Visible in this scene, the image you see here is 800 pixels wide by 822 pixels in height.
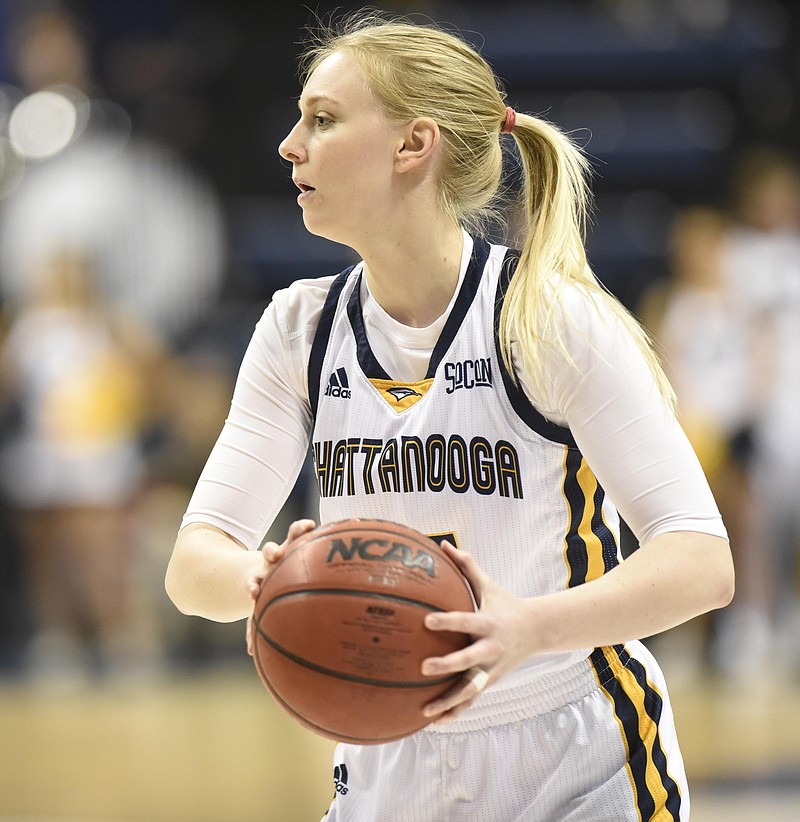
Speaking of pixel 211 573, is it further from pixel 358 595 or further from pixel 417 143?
pixel 417 143

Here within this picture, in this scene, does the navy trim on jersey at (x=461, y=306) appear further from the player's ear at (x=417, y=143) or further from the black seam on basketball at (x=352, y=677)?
the black seam on basketball at (x=352, y=677)

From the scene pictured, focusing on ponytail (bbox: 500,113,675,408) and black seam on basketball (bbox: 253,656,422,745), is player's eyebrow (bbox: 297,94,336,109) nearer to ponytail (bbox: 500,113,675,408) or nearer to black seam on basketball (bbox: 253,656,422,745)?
ponytail (bbox: 500,113,675,408)

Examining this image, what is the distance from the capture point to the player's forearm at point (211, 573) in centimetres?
209

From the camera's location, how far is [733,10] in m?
→ 9.38

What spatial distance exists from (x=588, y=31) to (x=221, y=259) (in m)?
3.14

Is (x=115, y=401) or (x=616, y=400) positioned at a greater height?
(x=115, y=401)

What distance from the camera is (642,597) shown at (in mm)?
1858

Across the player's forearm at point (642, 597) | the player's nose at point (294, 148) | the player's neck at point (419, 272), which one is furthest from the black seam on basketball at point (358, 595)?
the player's nose at point (294, 148)

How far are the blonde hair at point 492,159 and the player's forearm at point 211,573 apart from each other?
0.55m

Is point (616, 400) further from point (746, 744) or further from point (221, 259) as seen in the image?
point (221, 259)

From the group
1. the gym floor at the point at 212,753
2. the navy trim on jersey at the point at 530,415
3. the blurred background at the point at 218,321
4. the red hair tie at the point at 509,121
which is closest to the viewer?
the navy trim on jersey at the point at 530,415

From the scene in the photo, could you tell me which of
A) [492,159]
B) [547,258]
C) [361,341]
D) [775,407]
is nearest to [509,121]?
[492,159]

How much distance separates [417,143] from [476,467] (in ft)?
1.89

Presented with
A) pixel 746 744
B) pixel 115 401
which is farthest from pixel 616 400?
pixel 115 401
